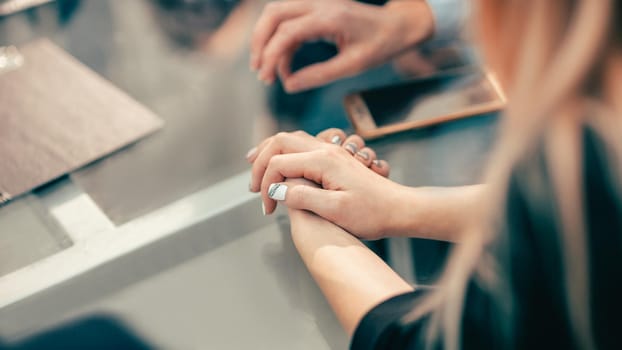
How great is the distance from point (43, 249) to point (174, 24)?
47cm

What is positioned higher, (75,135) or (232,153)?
(75,135)

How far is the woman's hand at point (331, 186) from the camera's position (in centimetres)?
62

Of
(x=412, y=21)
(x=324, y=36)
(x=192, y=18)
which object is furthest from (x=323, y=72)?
→ (x=192, y=18)

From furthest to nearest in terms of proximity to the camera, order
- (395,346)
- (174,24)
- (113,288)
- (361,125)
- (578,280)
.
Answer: (174,24) < (361,125) < (113,288) < (395,346) < (578,280)

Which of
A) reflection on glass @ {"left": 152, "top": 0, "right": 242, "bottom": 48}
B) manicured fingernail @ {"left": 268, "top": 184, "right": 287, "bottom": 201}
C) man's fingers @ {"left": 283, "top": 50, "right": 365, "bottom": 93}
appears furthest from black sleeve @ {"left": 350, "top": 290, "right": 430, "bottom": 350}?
reflection on glass @ {"left": 152, "top": 0, "right": 242, "bottom": 48}

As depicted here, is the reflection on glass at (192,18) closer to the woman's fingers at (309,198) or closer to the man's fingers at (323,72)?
the man's fingers at (323,72)

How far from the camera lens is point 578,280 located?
38 cm

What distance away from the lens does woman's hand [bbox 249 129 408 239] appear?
2.03ft

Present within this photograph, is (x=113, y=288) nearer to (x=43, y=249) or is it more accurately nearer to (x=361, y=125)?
(x=43, y=249)

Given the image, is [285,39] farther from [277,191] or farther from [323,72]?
[277,191]

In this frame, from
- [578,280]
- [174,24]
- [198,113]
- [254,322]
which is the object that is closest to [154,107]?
[198,113]

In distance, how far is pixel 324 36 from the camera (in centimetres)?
86

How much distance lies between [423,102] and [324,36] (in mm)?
191

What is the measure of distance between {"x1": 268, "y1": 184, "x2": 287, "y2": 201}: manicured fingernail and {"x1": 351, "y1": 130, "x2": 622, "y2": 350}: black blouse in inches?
10.5
